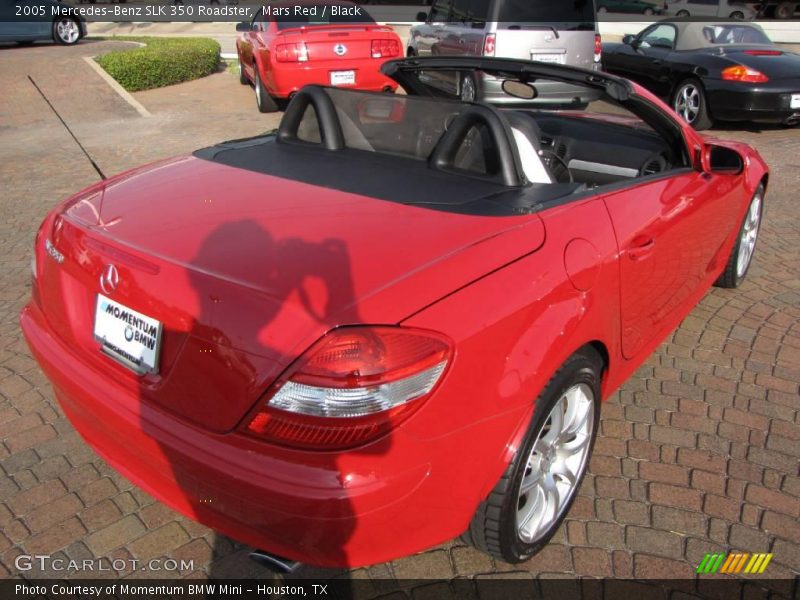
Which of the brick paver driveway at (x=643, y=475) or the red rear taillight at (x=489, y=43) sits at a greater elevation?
the red rear taillight at (x=489, y=43)

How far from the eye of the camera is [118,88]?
11.7 m

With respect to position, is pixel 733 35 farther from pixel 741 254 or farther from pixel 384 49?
pixel 741 254

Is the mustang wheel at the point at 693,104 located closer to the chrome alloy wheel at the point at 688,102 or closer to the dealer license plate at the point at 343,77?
the chrome alloy wheel at the point at 688,102

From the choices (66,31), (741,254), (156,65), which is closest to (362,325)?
(741,254)

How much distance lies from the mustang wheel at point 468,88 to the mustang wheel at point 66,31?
16595 millimetres

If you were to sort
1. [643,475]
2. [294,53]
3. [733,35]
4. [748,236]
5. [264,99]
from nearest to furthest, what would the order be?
[643,475] → [748,236] → [294,53] → [733,35] → [264,99]

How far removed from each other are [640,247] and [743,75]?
7389 millimetres

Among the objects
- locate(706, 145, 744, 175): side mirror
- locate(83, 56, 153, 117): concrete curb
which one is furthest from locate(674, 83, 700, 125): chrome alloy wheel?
locate(83, 56, 153, 117): concrete curb

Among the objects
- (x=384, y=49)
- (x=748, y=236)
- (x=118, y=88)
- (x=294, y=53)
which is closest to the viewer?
(x=748, y=236)

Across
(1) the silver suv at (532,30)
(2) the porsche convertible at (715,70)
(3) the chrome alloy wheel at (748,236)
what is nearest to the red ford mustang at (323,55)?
(1) the silver suv at (532,30)

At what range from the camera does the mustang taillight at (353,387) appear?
1.72 metres

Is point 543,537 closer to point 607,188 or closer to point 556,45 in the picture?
point 607,188

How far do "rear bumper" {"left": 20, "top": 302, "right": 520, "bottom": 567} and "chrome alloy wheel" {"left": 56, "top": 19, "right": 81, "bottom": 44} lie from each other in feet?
59.0

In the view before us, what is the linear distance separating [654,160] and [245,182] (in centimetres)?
208
